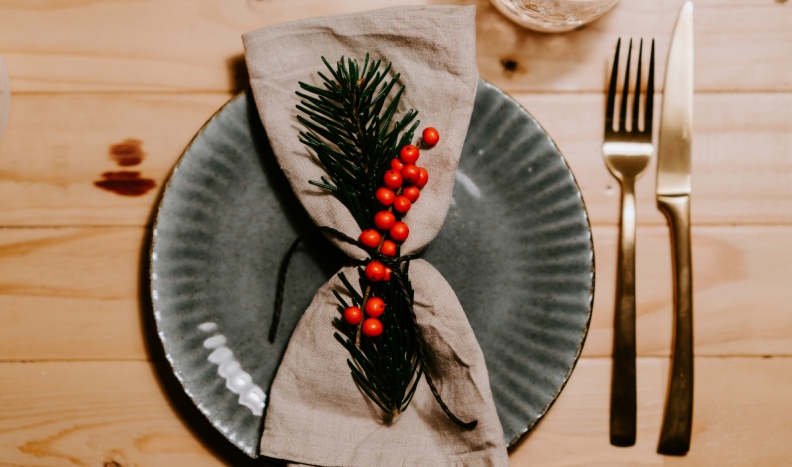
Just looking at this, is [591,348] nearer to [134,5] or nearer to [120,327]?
[120,327]

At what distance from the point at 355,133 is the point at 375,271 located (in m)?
0.13

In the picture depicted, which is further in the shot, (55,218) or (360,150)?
(55,218)

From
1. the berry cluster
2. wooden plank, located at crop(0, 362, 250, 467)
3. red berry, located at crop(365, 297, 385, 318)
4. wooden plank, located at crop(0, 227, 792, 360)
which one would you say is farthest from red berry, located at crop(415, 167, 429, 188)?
wooden plank, located at crop(0, 362, 250, 467)

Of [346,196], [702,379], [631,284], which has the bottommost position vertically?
[702,379]

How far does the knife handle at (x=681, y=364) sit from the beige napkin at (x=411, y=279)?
217mm

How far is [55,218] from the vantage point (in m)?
0.63

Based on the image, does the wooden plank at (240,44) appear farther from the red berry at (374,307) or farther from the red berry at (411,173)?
the red berry at (374,307)

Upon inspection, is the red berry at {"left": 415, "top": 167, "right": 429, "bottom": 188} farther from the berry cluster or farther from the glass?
the glass

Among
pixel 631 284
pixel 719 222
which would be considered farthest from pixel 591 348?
pixel 719 222

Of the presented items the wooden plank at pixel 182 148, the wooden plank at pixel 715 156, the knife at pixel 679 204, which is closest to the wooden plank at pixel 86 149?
the wooden plank at pixel 182 148

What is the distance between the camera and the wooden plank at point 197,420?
2.01ft

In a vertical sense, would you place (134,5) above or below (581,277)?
above

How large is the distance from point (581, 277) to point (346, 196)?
24 centimetres

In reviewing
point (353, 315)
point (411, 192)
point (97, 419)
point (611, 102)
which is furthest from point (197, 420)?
point (611, 102)
